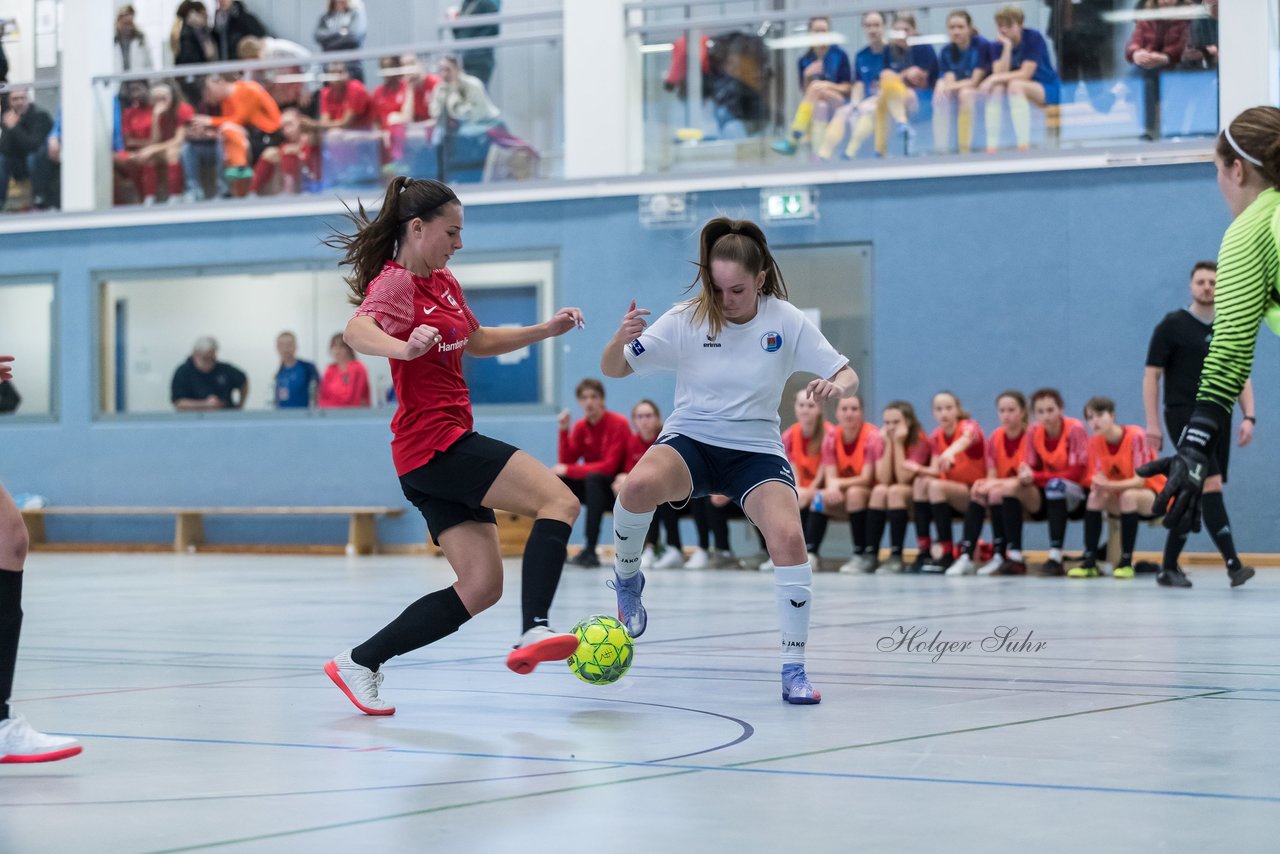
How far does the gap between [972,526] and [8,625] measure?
10512 millimetres

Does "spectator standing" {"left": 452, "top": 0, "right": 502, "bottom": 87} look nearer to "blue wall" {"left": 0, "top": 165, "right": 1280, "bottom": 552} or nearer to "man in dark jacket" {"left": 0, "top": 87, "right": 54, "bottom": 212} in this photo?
"blue wall" {"left": 0, "top": 165, "right": 1280, "bottom": 552}

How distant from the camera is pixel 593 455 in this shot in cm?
1573

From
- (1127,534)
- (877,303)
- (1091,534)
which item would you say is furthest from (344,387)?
(1127,534)

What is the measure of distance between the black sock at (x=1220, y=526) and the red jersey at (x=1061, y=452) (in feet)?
6.49

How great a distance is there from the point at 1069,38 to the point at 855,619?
829 cm

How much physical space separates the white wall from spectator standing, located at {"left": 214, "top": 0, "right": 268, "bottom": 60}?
3.55 metres

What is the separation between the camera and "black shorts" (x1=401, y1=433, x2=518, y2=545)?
5332 mm

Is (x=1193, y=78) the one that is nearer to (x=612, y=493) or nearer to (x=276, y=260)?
(x=612, y=493)

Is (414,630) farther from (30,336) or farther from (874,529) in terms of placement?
(30,336)

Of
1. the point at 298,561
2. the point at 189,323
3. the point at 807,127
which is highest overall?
the point at 807,127

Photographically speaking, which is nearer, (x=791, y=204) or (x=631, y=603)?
(x=631, y=603)

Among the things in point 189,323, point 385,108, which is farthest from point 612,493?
point 189,323

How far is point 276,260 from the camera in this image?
19047 mm

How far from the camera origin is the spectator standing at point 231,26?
19.8 m
